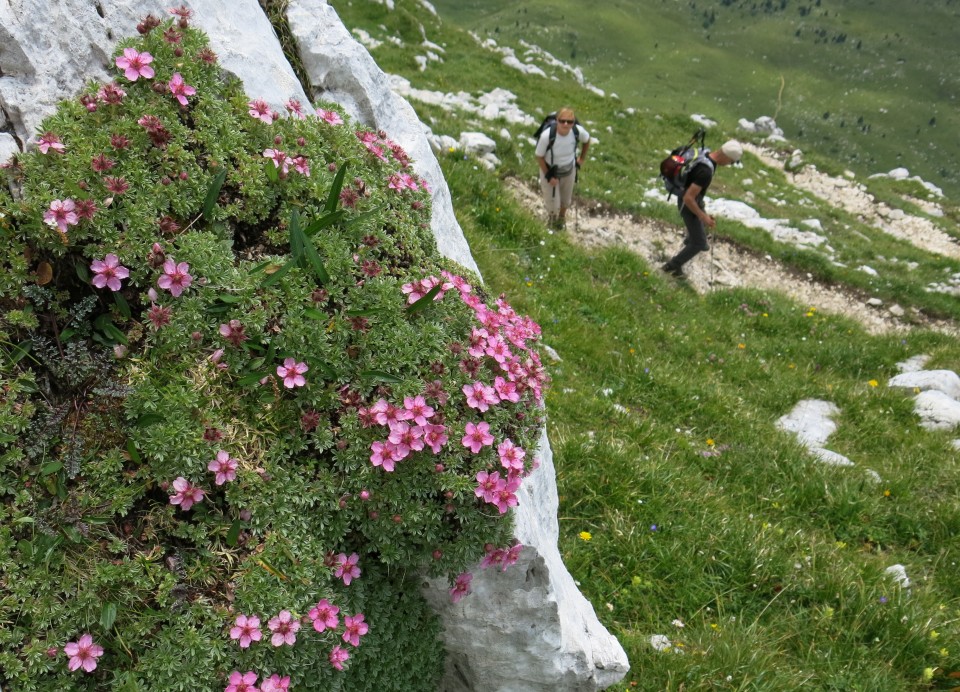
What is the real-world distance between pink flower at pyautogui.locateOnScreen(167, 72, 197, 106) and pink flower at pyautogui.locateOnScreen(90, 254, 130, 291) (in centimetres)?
104

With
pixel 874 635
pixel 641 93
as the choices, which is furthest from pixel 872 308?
pixel 641 93

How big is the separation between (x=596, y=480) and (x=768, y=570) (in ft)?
6.03

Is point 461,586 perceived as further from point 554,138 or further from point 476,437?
point 554,138

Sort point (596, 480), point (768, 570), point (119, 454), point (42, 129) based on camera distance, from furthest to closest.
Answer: point (596, 480) → point (768, 570) → point (42, 129) → point (119, 454)

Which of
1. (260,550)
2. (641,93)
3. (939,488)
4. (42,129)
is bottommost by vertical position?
(641,93)

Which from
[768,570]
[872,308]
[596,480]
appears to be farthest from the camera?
[872,308]

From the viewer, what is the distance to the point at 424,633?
369 centimetres

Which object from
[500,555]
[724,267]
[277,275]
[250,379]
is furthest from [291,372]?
[724,267]

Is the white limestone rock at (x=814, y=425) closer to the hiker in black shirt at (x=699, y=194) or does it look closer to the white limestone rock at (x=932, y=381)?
the white limestone rock at (x=932, y=381)

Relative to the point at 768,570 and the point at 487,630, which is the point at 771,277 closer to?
the point at 768,570

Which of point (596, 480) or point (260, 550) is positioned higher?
point (260, 550)

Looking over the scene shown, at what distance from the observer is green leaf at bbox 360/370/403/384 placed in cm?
320

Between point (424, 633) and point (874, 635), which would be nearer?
point (424, 633)

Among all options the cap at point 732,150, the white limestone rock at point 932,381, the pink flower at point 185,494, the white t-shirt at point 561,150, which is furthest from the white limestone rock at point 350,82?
the white limestone rock at point 932,381
